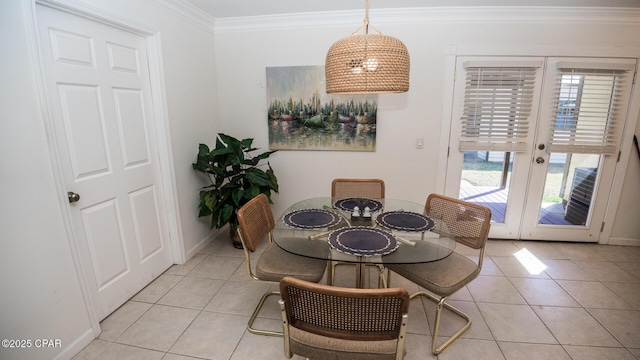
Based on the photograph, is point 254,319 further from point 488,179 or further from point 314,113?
point 488,179

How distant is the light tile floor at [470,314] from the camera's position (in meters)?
1.71

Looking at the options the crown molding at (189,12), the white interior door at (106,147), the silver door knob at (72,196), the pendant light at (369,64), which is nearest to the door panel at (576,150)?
the pendant light at (369,64)

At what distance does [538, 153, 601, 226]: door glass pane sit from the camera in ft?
9.66

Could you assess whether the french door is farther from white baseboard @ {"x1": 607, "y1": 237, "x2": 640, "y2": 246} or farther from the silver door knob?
the silver door knob

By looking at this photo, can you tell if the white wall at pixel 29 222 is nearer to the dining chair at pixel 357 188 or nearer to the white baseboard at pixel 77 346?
the white baseboard at pixel 77 346

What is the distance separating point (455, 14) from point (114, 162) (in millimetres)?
3200

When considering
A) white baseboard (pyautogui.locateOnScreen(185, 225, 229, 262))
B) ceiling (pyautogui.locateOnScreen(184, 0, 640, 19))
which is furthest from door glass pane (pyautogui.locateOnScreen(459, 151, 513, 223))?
white baseboard (pyautogui.locateOnScreen(185, 225, 229, 262))

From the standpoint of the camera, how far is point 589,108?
9.07 ft

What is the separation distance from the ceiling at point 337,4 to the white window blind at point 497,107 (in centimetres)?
53

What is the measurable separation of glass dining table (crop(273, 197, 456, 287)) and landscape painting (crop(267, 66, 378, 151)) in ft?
3.42

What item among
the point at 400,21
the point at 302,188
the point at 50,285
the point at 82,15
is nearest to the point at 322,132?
the point at 302,188

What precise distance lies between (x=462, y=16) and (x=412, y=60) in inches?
23.0

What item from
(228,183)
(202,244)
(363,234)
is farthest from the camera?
(202,244)

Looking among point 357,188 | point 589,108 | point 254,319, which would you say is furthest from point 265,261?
point 589,108
